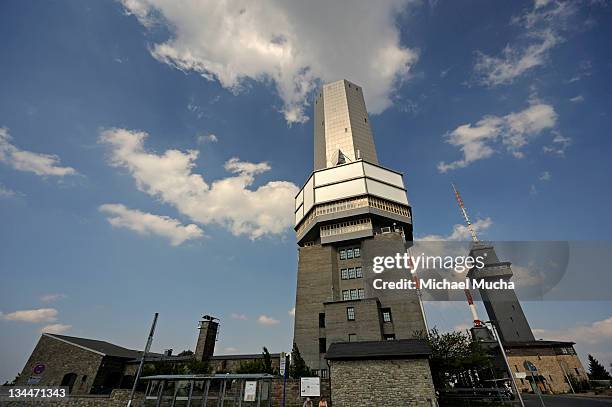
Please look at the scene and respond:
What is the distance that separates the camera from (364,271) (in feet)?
146

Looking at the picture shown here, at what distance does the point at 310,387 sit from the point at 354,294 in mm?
24523

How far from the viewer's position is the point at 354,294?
43.7 m

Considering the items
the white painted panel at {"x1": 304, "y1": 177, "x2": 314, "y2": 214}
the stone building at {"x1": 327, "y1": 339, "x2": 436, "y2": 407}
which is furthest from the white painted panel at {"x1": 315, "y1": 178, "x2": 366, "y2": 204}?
the stone building at {"x1": 327, "y1": 339, "x2": 436, "y2": 407}

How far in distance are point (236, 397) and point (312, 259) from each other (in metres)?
29.9

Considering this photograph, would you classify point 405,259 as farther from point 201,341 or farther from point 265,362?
point 201,341

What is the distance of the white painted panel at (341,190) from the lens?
50.2m

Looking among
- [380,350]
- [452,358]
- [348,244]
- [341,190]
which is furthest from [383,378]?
[341,190]

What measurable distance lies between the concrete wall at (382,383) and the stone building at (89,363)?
1674cm

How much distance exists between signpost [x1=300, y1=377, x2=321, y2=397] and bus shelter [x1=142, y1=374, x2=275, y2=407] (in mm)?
2200

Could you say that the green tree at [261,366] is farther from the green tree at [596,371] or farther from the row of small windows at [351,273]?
the green tree at [596,371]

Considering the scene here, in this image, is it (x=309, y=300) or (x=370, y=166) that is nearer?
(x=309, y=300)

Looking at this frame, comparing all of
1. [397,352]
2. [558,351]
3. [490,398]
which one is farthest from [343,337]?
[558,351]

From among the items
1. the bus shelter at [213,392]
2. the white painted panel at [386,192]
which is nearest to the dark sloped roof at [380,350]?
the bus shelter at [213,392]

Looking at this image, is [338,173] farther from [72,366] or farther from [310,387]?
[72,366]
